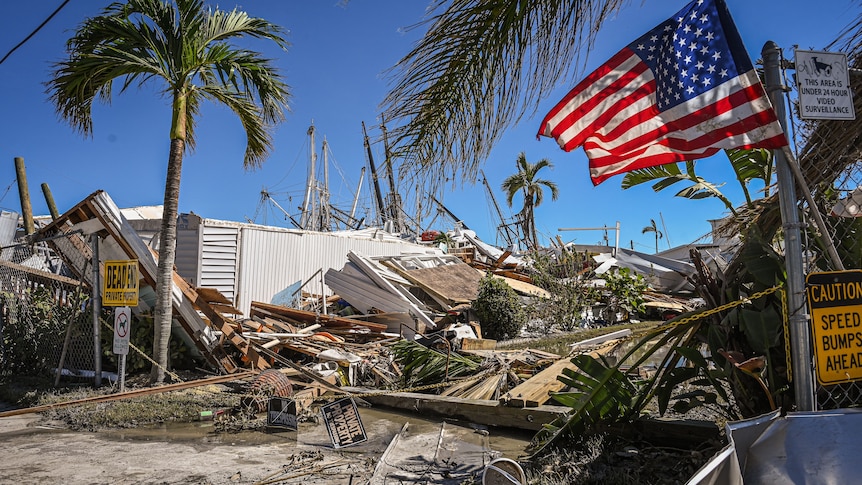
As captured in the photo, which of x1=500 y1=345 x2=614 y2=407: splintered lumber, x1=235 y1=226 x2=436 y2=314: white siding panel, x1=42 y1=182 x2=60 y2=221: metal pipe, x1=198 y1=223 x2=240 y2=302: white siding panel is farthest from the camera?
x1=42 y1=182 x2=60 y2=221: metal pipe

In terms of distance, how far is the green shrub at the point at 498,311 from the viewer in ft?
47.2

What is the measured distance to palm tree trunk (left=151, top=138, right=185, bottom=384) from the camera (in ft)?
28.6

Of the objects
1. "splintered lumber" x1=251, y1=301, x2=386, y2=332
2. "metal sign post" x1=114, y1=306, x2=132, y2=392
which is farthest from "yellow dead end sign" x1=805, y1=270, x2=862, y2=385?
"splintered lumber" x1=251, y1=301, x2=386, y2=332

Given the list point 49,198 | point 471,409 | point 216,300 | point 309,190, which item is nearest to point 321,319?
point 216,300

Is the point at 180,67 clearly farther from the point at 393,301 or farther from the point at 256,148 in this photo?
the point at 393,301

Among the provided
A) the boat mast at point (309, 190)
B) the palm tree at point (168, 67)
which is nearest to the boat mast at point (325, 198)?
the boat mast at point (309, 190)

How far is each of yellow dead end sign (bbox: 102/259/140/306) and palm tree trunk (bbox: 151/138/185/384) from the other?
44 centimetres

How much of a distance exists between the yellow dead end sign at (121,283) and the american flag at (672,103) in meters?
6.73

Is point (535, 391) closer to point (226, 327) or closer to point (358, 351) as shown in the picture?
point (358, 351)

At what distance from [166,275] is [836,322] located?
847 centimetres

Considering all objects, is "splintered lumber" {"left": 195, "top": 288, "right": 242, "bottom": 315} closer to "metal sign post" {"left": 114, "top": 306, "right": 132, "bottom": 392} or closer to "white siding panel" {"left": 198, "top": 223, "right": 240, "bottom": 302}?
"metal sign post" {"left": 114, "top": 306, "right": 132, "bottom": 392}

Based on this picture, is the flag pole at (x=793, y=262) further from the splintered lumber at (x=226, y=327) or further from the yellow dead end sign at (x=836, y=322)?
the splintered lumber at (x=226, y=327)

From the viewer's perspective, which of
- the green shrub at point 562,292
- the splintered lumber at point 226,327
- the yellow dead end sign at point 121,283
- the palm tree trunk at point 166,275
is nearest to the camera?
the yellow dead end sign at point 121,283

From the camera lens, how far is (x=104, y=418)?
6.95 meters
